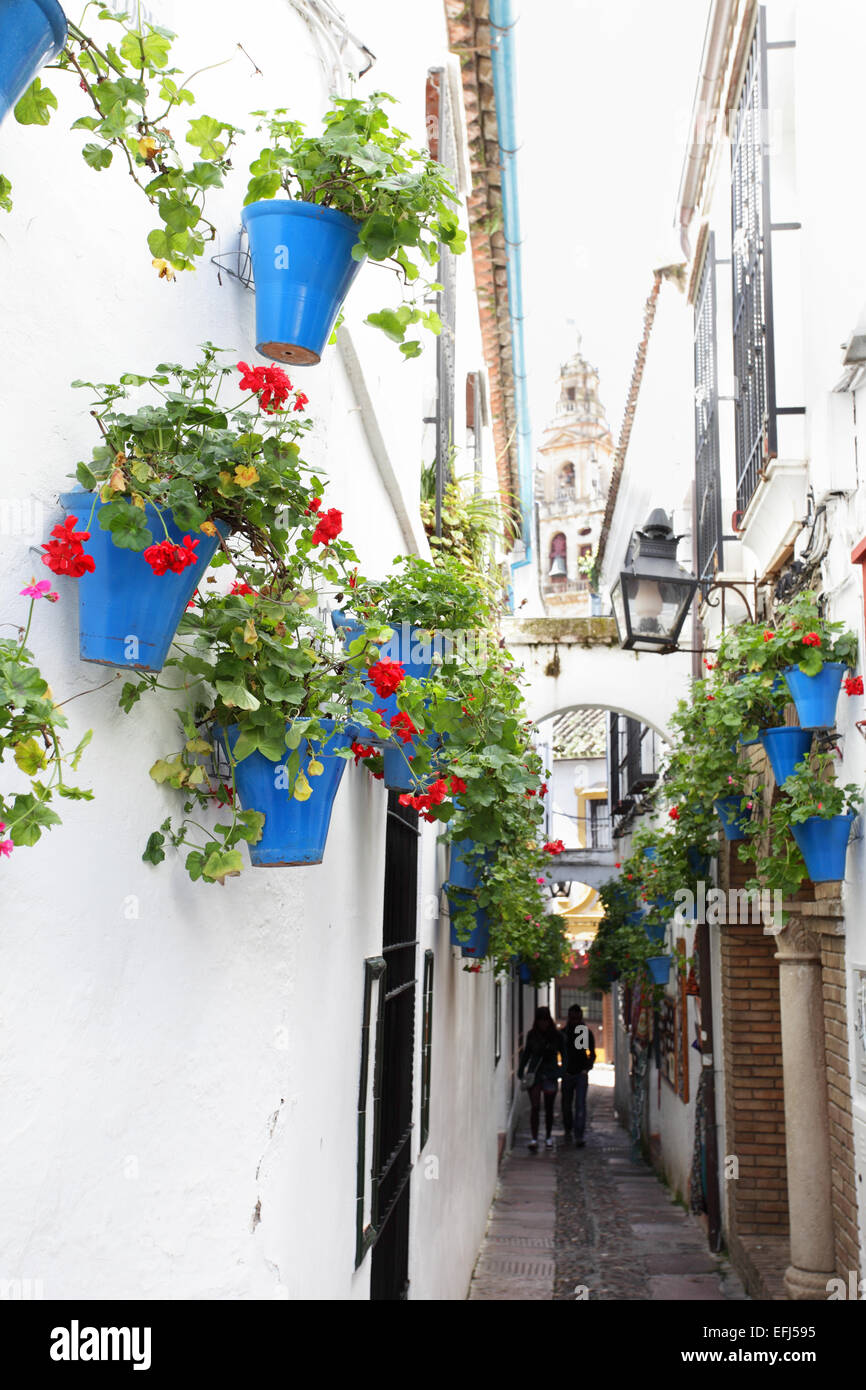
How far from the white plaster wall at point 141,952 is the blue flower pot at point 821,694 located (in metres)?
2.31

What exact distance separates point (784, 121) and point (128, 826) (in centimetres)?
607

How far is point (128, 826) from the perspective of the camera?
2.03 metres

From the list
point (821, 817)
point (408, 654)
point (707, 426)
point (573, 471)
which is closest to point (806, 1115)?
point (821, 817)

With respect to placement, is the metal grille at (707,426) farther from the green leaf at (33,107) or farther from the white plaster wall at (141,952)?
the green leaf at (33,107)

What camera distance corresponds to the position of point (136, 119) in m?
1.93

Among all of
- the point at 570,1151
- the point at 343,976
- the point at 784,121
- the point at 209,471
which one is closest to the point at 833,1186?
the point at 343,976

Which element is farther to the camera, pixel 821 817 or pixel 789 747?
pixel 789 747

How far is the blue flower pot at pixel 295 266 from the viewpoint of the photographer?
2236mm

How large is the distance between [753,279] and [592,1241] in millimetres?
7416

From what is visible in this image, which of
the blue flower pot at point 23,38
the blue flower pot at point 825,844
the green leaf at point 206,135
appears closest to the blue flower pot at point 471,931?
the blue flower pot at point 825,844

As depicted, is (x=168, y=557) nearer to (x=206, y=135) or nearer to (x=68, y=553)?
(x=68, y=553)

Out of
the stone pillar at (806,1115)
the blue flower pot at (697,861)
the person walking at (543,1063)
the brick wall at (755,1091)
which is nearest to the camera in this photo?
the stone pillar at (806,1115)
